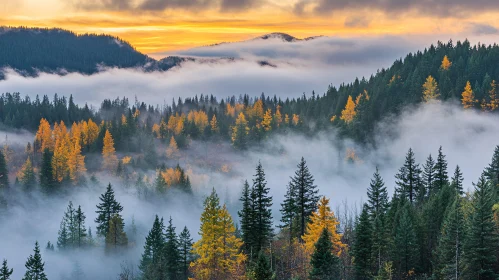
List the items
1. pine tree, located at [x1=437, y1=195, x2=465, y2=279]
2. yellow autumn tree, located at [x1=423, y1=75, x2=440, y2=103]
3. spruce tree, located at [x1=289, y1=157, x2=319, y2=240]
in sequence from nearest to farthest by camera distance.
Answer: pine tree, located at [x1=437, y1=195, x2=465, y2=279] → spruce tree, located at [x1=289, y1=157, x2=319, y2=240] → yellow autumn tree, located at [x1=423, y1=75, x2=440, y2=103]

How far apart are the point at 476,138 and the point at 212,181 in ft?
229

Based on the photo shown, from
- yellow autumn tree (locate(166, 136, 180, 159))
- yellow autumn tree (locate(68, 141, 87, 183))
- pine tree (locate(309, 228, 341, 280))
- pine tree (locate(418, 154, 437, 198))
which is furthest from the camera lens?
yellow autumn tree (locate(166, 136, 180, 159))

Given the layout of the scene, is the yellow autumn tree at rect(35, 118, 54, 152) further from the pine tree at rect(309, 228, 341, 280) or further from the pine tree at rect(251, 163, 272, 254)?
the pine tree at rect(309, 228, 341, 280)

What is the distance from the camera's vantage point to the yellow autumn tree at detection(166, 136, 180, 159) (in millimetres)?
187887

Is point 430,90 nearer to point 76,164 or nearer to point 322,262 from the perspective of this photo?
point 76,164

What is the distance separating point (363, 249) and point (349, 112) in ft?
406

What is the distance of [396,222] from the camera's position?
6284 cm

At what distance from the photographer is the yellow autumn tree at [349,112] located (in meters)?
175

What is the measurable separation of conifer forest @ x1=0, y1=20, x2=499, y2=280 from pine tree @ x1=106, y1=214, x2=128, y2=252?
0.22 meters

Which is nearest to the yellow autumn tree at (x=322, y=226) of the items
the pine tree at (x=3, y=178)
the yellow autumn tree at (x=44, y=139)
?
the pine tree at (x=3, y=178)

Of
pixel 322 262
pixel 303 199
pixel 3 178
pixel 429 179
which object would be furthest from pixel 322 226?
pixel 3 178

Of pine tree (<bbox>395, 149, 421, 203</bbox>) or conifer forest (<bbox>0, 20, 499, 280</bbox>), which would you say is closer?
conifer forest (<bbox>0, 20, 499, 280</bbox>)

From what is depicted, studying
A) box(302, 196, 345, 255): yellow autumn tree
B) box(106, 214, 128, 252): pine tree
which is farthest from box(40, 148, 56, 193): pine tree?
box(302, 196, 345, 255): yellow autumn tree

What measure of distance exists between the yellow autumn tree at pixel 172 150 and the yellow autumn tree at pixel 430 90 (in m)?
73.6
